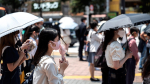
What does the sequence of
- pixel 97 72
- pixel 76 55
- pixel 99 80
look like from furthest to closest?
pixel 76 55 < pixel 97 72 < pixel 99 80

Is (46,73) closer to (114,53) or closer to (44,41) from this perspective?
(44,41)

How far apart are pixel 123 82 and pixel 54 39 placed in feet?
5.52

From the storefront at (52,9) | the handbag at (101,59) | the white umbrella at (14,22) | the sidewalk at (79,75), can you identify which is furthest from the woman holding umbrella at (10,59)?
the storefront at (52,9)

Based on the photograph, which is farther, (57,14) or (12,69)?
(57,14)

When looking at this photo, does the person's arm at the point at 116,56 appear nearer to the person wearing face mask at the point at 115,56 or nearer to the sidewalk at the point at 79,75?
the person wearing face mask at the point at 115,56

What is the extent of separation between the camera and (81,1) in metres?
33.6

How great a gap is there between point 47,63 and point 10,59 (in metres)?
0.93

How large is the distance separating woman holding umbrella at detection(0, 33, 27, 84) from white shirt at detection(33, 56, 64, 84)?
2.60ft

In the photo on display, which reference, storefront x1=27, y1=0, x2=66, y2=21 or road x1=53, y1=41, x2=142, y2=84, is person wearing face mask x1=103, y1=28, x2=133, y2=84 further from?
storefront x1=27, y1=0, x2=66, y2=21

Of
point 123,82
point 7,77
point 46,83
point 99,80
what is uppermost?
point 46,83

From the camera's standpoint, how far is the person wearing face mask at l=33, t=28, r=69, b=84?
227cm

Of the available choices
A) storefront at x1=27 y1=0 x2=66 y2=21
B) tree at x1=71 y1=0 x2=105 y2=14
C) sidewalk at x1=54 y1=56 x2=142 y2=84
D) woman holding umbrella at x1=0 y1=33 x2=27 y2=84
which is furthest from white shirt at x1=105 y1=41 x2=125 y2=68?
storefront at x1=27 y1=0 x2=66 y2=21

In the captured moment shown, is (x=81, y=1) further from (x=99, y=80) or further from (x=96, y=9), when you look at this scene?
(x=99, y=80)

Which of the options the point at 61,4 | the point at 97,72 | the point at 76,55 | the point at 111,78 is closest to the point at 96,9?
the point at 61,4
